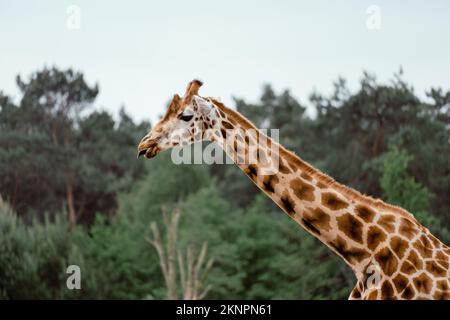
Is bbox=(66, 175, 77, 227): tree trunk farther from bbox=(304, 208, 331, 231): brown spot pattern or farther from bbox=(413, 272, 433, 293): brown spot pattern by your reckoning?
bbox=(413, 272, 433, 293): brown spot pattern

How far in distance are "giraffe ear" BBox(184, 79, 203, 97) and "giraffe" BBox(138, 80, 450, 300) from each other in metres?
0.02

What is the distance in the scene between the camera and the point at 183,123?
Answer: 4371mm

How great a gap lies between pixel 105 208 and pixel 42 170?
384cm

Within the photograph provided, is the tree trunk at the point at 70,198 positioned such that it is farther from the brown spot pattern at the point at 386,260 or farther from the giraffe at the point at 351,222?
the brown spot pattern at the point at 386,260

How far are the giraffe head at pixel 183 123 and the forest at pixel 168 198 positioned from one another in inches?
619

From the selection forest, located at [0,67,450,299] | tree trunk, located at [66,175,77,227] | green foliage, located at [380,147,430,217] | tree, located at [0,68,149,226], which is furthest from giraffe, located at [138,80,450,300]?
tree trunk, located at [66,175,77,227]

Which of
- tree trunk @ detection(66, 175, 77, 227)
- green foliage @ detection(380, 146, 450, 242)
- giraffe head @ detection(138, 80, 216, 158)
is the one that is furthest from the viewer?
tree trunk @ detection(66, 175, 77, 227)

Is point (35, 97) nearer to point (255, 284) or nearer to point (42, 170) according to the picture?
point (42, 170)

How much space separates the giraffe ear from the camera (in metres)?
4.34

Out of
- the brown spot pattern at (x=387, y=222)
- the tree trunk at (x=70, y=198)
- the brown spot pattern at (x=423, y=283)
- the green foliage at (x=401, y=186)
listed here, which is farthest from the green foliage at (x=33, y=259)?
the brown spot pattern at (x=423, y=283)

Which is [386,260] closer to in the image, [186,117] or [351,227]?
[351,227]

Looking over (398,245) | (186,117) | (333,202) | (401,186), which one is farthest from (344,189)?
(401,186)

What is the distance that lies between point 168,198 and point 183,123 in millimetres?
27116
